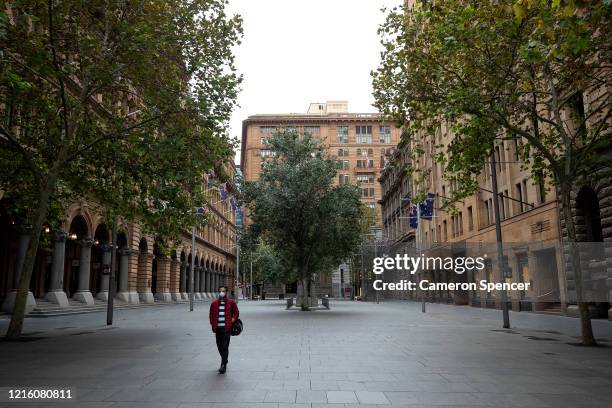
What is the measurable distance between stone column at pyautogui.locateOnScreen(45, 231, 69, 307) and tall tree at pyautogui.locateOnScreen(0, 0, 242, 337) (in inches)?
443

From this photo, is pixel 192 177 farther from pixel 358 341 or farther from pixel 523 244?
pixel 523 244

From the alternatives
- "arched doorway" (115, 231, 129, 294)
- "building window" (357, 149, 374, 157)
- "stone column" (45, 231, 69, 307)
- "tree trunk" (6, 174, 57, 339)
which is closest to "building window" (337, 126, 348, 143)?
"building window" (357, 149, 374, 157)

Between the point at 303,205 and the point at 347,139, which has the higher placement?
the point at 347,139

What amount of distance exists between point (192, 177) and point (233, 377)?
31.8ft

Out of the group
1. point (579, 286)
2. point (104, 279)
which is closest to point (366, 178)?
point (104, 279)

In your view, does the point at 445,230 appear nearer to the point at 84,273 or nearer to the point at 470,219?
the point at 470,219

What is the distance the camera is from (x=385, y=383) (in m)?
8.29

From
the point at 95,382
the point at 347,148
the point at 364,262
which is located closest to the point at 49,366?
the point at 95,382

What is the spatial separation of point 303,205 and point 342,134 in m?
78.4

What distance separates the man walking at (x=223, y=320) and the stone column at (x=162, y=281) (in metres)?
42.1

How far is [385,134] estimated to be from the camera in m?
108

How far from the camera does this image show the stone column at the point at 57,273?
28984 millimetres

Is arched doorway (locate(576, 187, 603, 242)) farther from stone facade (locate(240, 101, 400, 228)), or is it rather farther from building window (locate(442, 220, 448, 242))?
stone facade (locate(240, 101, 400, 228))

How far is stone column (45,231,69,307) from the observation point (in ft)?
95.1
